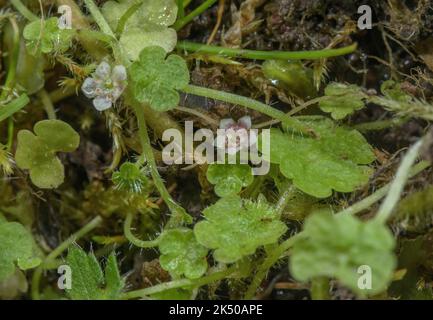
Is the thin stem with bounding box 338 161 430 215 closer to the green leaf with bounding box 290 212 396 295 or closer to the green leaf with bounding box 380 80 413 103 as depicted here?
the green leaf with bounding box 380 80 413 103

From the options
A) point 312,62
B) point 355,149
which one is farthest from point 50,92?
point 355,149

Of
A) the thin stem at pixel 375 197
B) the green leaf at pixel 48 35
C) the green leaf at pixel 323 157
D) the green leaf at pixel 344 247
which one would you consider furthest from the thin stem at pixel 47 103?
the green leaf at pixel 344 247

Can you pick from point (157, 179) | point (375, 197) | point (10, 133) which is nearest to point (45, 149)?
point (10, 133)

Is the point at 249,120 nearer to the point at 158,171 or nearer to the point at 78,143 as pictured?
the point at 158,171

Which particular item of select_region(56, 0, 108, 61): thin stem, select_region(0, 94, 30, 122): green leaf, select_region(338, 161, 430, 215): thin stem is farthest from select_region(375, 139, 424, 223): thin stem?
select_region(0, 94, 30, 122): green leaf

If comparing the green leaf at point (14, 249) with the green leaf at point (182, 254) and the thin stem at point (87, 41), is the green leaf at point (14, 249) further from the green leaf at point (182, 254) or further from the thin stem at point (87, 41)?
the thin stem at point (87, 41)
